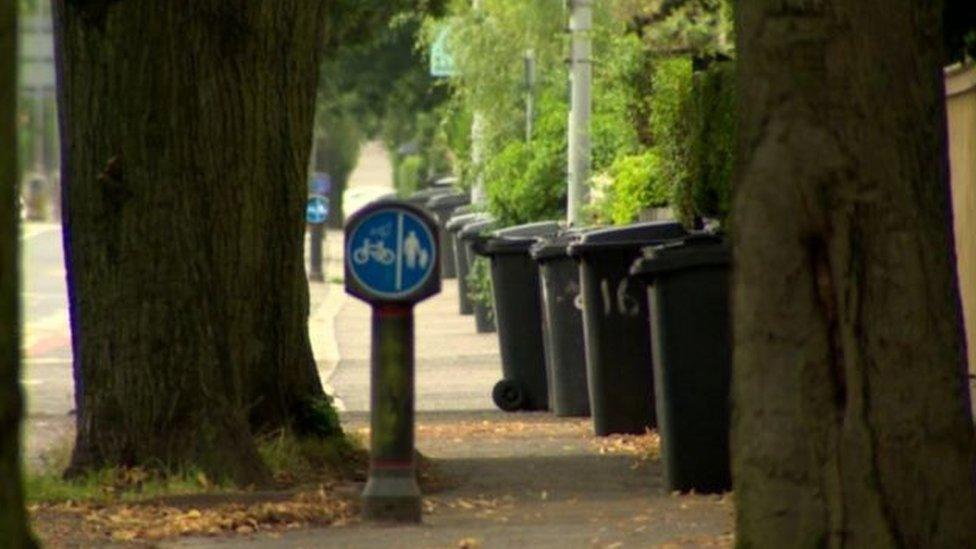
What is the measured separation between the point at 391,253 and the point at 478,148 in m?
20.5

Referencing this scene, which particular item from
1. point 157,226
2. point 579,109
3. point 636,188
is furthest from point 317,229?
point 157,226

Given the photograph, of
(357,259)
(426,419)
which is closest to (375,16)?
(426,419)

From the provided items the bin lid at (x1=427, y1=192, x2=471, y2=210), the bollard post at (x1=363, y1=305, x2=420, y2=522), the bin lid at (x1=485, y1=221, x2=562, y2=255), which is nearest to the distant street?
the bollard post at (x1=363, y1=305, x2=420, y2=522)

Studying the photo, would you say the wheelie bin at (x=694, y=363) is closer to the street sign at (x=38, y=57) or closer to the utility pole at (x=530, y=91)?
the street sign at (x=38, y=57)

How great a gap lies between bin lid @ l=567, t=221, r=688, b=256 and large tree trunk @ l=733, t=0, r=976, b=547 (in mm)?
7042

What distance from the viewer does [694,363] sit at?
11.2m

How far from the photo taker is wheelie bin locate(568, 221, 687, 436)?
14.3m

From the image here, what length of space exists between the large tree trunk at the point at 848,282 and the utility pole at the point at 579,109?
15090 mm

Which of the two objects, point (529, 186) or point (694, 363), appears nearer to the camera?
point (694, 363)

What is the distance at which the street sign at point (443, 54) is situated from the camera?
31.5 m

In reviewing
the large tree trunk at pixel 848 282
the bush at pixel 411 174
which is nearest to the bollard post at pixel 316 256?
the bush at pixel 411 174

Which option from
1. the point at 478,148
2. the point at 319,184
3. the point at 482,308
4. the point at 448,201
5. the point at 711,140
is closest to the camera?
the point at 711,140

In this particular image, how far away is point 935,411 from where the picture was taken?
7230 millimetres

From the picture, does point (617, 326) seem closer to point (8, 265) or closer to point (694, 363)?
point (694, 363)
